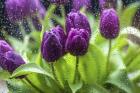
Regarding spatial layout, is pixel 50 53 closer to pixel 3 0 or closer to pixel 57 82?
pixel 57 82

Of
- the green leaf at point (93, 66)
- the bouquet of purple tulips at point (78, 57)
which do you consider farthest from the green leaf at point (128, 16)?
the green leaf at point (93, 66)

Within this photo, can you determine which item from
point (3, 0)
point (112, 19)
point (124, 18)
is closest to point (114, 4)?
point (124, 18)

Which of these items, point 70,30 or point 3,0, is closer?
point 70,30

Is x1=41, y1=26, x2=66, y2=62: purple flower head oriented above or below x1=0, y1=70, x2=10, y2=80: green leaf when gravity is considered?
above

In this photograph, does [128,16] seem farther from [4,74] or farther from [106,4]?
[4,74]

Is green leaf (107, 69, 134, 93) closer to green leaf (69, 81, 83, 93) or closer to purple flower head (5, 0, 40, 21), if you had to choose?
green leaf (69, 81, 83, 93)

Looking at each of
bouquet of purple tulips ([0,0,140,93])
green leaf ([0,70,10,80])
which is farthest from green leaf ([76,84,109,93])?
green leaf ([0,70,10,80])

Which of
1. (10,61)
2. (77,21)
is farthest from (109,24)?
(10,61)

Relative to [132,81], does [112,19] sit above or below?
above
